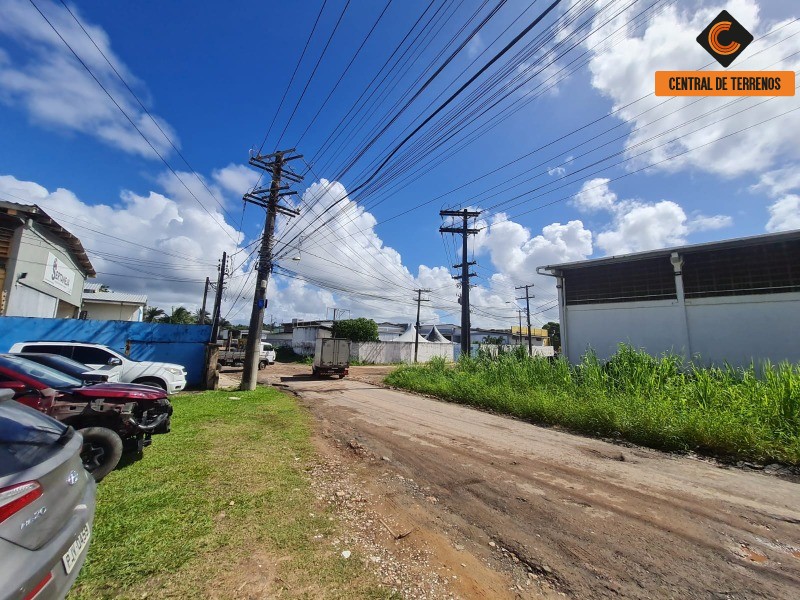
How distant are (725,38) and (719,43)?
96 mm

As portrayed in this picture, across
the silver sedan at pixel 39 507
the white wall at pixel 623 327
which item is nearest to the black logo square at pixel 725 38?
the silver sedan at pixel 39 507

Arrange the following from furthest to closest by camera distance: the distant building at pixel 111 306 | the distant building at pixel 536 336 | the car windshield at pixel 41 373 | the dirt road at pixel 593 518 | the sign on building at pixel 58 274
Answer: the distant building at pixel 536 336 < the distant building at pixel 111 306 < the sign on building at pixel 58 274 < the car windshield at pixel 41 373 < the dirt road at pixel 593 518

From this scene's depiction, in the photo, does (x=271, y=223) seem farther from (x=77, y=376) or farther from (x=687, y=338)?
(x=687, y=338)

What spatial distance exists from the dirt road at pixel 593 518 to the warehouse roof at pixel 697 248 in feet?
38.5

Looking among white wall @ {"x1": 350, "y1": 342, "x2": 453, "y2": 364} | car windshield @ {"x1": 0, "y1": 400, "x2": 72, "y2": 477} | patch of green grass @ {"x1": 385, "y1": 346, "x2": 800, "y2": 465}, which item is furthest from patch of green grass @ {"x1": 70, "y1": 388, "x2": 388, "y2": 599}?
white wall @ {"x1": 350, "y1": 342, "x2": 453, "y2": 364}

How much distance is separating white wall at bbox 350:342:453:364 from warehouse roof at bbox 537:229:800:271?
77.0 ft

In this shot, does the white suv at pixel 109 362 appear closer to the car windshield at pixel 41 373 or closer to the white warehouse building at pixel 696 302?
the car windshield at pixel 41 373

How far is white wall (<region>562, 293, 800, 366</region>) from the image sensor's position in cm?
1284

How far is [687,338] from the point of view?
14602 mm

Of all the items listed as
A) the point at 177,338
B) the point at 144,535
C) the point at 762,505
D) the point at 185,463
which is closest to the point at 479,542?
the point at 144,535

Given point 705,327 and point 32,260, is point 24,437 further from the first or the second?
point 705,327

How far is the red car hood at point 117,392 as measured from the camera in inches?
195

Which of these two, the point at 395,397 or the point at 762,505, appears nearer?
the point at 762,505

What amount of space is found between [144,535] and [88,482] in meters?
0.76
